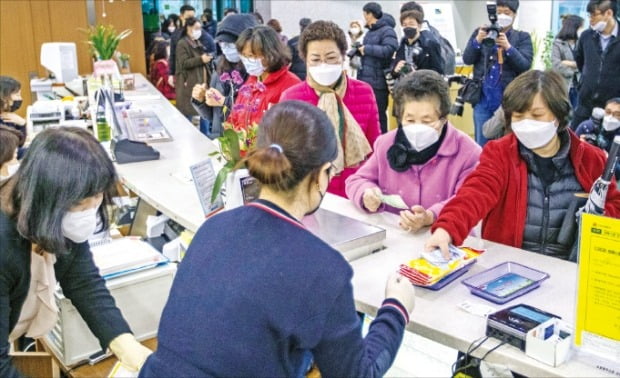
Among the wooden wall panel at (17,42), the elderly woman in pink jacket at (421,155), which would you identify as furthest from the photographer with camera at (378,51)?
the wooden wall panel at (17,42)

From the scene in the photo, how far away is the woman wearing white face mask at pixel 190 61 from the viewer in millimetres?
6516

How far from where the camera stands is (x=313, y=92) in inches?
112

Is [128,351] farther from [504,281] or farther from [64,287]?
[504,281]

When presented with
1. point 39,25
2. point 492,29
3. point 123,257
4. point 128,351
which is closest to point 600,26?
point 492,29

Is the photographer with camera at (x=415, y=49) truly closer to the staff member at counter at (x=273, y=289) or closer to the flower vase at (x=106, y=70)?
the flower vase at (x=106, y=70)

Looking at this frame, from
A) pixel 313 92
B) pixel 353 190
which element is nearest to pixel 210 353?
pixel 353 190

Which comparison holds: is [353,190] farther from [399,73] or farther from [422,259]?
[399,73]

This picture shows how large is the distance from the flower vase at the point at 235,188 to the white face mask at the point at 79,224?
47 cm

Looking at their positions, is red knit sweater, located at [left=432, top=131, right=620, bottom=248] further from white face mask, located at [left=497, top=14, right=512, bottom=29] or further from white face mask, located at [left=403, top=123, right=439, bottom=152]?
white face mask, located at [left=497, top=14, right=512, bottom=29]

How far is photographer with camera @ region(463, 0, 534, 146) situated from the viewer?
Answer: 470cm

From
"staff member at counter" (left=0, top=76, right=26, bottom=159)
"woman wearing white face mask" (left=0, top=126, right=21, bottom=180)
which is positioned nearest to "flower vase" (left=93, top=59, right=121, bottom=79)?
"staff member at counter" (left=0, top=76, right=26, bottom=159)

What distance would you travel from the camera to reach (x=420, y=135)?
2.30m

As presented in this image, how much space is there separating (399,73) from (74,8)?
13.1 feet

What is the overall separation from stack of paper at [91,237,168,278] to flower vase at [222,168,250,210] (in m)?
0.40
